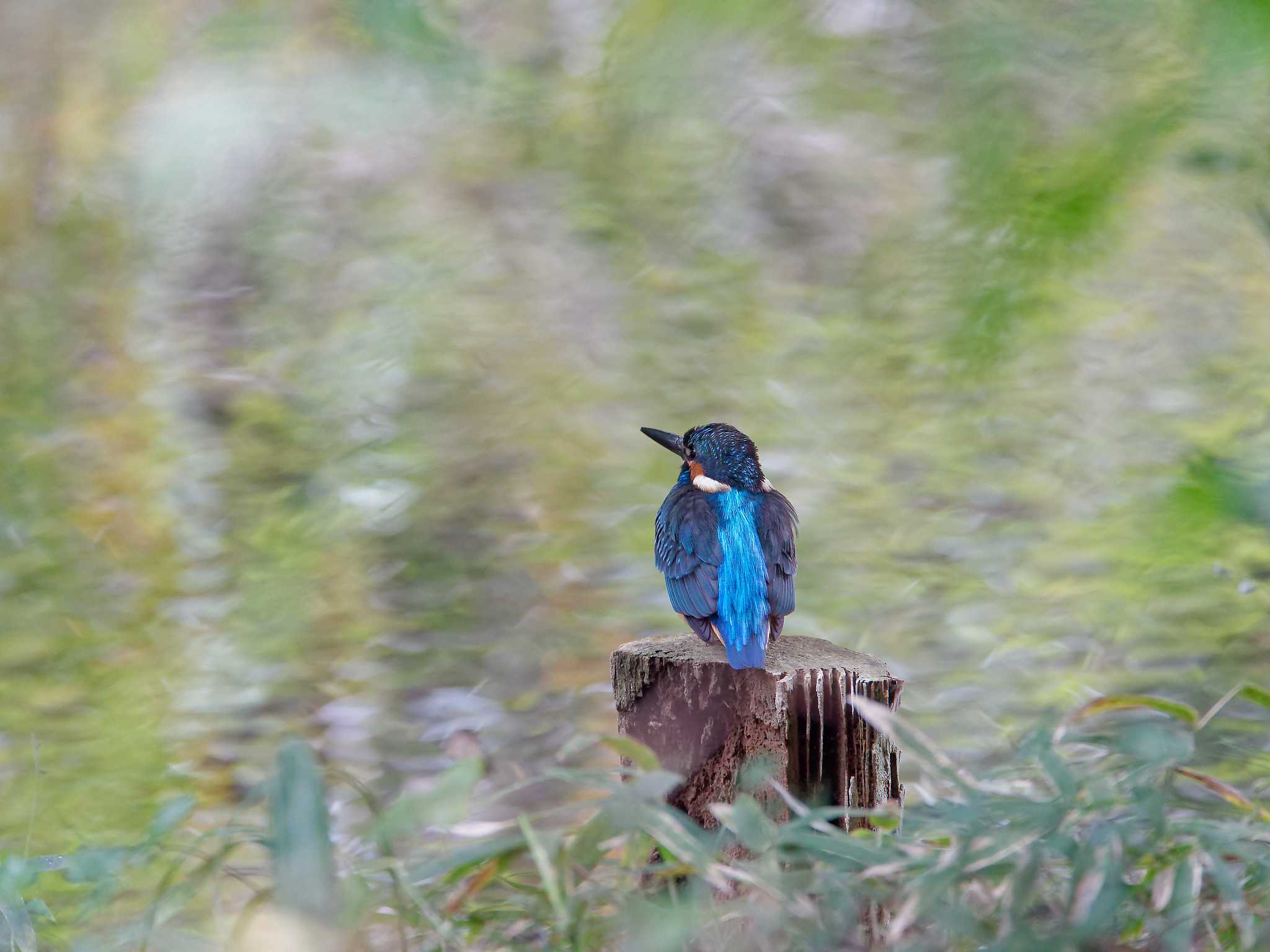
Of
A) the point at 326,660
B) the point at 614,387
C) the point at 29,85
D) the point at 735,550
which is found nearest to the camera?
the point at 735,550

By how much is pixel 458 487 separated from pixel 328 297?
124 centimetres

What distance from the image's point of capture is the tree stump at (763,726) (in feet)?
5.26

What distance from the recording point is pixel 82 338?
491cm

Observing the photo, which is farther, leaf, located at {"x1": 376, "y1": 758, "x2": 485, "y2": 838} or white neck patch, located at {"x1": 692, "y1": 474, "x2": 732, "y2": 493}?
white neck patch, located at {"x1": 692, "y1": 474, "x2": 732, "y2": 493}

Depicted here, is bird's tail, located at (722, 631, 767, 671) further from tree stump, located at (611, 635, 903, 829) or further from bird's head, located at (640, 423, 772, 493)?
bird's head, located at (640, 423, 772, 493)

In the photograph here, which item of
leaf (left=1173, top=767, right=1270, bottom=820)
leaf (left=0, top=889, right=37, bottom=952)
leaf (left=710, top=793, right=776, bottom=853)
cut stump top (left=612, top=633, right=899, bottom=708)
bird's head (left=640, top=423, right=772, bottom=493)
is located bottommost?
leaf (left=0, top=889, right=37, bottom=952)

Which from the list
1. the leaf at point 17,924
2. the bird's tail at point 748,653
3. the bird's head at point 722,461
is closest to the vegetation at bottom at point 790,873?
the leaf at point 17,924

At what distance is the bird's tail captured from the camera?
1.74m

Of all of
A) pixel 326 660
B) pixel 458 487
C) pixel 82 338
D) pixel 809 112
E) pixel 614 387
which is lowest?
pixel 326 660

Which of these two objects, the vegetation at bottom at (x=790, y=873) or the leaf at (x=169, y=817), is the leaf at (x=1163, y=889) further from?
the leaf at (x=169, y=817)

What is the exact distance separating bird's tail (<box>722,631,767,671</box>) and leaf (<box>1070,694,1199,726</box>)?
602 mm

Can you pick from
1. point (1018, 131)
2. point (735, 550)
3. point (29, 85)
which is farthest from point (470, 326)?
point (1018, 131)

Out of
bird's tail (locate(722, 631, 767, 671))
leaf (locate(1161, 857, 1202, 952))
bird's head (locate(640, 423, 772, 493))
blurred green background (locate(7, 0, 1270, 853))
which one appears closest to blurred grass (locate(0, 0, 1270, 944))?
blurred green background (locate(7, 0, 1270, 853))

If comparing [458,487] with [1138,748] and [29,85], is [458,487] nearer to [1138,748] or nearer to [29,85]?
[29,85]
